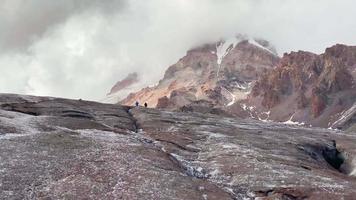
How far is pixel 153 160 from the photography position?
233 ft

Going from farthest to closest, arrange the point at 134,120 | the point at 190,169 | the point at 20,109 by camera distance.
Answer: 1. the point at 134,120
2. the point at 20,109
3. the point at 190,169

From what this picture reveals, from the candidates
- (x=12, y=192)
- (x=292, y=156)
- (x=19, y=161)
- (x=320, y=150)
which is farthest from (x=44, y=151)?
(x=320, y=150)

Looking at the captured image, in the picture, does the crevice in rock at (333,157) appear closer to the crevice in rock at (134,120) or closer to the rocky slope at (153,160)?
the rocky slope at (153,160)

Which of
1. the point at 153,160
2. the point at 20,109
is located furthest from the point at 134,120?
the point at 153,160

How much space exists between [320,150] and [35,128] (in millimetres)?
52317

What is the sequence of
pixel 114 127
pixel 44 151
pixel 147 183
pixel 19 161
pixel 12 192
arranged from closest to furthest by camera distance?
1. pixel 12 192
2. pixel 147 183
3. pixel 19 161
4. pixel 44 151
5. pixel 114 127

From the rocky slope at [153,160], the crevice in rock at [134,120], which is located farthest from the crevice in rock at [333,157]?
the crevice in rock at [134,120]

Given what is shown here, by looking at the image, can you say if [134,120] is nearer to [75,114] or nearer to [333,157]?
[75,114]

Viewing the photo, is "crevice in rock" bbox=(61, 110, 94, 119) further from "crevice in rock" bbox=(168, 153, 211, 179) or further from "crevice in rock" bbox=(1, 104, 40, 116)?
"crevice in rock" bbox=(168, 153, 211, 179)

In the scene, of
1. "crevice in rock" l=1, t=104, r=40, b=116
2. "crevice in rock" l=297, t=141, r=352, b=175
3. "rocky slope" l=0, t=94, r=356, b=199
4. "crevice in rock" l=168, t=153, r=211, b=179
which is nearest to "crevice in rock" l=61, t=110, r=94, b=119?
"rocky slope" l=0, t=94, r=356, b=199

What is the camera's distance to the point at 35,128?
8506 centimetres

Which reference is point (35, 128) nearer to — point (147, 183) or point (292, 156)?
point (147, 183)

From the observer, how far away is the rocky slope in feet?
197

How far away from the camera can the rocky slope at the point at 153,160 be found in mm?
59906
